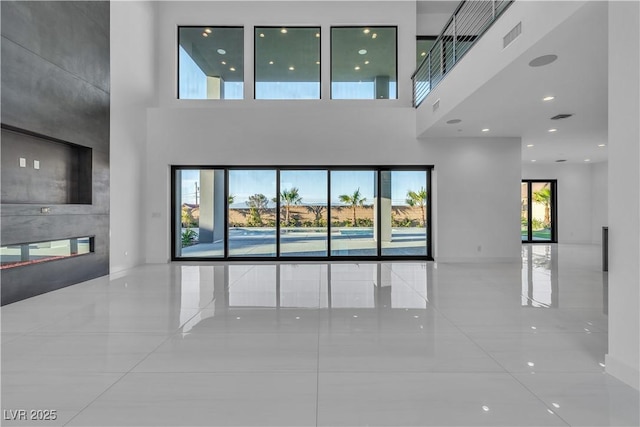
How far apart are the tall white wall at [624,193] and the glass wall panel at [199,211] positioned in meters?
8.07

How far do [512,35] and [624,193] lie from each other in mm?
2866

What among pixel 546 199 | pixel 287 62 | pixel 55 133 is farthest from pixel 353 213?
pixel 546 199

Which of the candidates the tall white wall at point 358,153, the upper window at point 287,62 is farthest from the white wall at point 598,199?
the upper window at point 287,62

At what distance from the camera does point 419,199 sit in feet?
30.2

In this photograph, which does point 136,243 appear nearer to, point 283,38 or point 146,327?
point 146,327

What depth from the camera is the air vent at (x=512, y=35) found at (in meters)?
4.37

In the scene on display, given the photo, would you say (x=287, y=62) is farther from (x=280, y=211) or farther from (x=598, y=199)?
(x=598, y=199)

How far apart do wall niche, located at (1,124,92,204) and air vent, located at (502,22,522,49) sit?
710 centimetres

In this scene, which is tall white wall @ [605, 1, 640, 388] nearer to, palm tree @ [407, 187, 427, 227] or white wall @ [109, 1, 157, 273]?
palm tree @ [407, 187, 427, 227]

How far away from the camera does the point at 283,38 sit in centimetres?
939

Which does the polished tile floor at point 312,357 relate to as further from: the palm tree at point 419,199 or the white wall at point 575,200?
the white wall at point 575,200

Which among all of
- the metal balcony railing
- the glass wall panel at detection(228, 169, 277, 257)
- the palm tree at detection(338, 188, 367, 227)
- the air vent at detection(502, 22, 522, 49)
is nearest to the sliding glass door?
the metal balcony railing

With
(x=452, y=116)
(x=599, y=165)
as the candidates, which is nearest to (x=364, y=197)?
(x=452, y=116)

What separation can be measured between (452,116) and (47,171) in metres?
7.53
